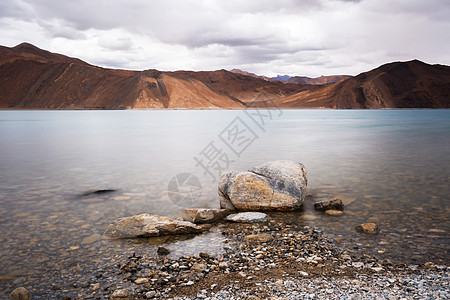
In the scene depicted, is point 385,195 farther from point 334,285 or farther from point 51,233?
point 51,233

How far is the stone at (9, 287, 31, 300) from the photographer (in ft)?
13.7

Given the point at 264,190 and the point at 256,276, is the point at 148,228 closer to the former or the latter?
the point at 256,276

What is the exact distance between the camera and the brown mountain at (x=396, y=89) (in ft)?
406

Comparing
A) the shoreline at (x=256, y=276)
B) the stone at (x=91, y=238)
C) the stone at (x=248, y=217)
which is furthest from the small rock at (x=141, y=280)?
the stone at (x=248, y=217)

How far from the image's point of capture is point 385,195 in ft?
29.4

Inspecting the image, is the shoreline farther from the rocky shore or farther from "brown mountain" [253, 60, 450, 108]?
"brown mountain" [253, 60, 450, 108]

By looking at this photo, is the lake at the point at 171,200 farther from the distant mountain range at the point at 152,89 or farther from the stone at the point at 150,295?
the distant mountain range at the point at 152,89

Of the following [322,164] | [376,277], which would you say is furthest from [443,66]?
[376,277]

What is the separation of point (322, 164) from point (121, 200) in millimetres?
8765

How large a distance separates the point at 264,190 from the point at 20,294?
5052 millimetres

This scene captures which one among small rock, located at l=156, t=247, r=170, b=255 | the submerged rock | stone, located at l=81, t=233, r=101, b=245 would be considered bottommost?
the submerged rock

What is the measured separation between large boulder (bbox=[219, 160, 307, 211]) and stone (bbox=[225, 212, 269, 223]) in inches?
20.6

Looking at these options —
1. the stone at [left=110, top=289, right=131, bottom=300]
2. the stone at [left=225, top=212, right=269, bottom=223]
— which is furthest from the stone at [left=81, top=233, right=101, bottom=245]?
the stone at [left=225, top=212, right=269, bottom=223]

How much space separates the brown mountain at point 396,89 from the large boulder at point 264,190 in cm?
13297
